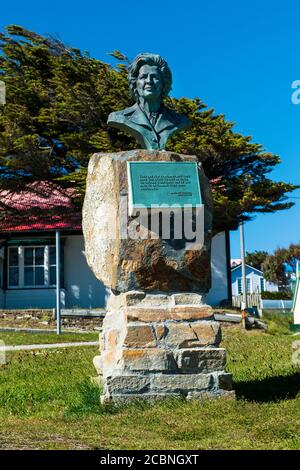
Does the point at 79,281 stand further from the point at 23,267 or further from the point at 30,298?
the point at 23,267

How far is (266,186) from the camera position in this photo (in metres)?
21.5

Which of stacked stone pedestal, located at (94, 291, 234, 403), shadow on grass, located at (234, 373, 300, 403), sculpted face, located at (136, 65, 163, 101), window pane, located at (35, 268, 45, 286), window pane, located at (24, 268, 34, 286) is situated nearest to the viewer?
stacked stone pedestal, located at (94, 291, 234, 403)

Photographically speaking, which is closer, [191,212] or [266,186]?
[191,212]

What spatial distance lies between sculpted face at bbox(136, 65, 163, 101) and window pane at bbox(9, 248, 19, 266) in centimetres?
1903

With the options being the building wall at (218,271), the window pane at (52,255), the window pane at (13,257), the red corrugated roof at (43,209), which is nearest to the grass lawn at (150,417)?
the red corrugated roof at (43,209)

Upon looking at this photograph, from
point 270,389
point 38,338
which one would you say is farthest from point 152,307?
point 38,338

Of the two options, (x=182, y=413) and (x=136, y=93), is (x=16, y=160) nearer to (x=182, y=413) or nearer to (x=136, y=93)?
(x=136, y=93)

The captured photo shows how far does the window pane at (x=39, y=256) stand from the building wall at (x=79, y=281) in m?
0.92

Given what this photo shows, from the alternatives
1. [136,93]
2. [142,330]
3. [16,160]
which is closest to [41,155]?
[16,160]

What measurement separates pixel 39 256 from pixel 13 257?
1.06 metres

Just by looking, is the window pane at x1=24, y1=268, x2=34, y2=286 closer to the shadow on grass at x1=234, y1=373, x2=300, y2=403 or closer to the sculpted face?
the shadow on grass at x1=234, y1=373, x2=300, y2=403

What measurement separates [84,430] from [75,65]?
1787 cm

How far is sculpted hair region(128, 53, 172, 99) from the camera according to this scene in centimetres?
777

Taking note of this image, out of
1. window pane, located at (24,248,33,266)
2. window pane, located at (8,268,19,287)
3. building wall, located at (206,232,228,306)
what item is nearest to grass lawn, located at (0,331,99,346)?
window pane, located at (8,268,19,287)
